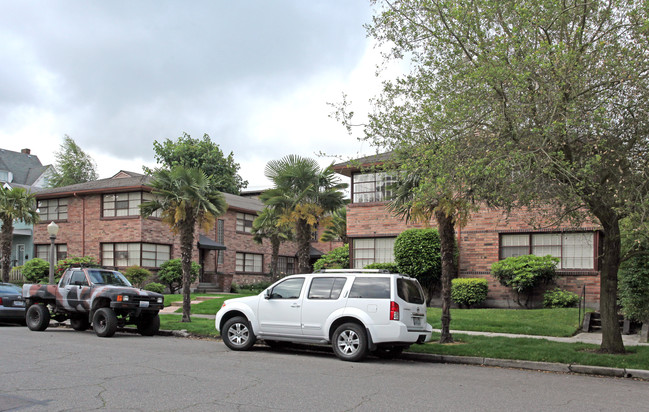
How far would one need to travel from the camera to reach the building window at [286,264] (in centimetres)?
4244

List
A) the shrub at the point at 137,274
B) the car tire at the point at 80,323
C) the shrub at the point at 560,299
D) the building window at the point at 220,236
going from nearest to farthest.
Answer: the car tire at the point at 80,323
the shrub at the point at 560,299
the shrub at the point at 137,274
the building window at the point at 220,236

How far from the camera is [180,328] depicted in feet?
55.6

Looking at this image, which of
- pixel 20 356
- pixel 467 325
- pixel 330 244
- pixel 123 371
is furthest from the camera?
pixel 330 244

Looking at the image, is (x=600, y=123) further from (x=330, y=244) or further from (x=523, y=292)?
(x=330, y=244)

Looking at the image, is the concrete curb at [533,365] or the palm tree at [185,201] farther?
the palm tree at [185,201]

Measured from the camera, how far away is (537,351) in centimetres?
1213

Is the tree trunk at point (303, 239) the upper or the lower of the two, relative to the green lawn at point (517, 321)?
upper

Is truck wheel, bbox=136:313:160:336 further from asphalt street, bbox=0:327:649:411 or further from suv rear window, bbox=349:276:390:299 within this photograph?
suv rear window, bbox=349:276:390:299

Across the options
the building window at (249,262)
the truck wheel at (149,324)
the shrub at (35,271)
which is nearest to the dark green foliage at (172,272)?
the shrub at (35,271)

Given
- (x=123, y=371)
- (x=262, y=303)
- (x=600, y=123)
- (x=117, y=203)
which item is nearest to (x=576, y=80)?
(x=600, y=123)

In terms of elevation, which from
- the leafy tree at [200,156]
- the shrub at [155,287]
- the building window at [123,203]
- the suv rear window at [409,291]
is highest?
the leafy tree at [200,156]

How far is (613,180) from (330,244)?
31540 millimetres

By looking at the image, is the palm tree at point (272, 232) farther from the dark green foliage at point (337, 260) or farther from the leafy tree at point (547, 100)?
the leafy tree at point (547, 100)

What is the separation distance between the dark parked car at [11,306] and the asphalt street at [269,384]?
683 cm
